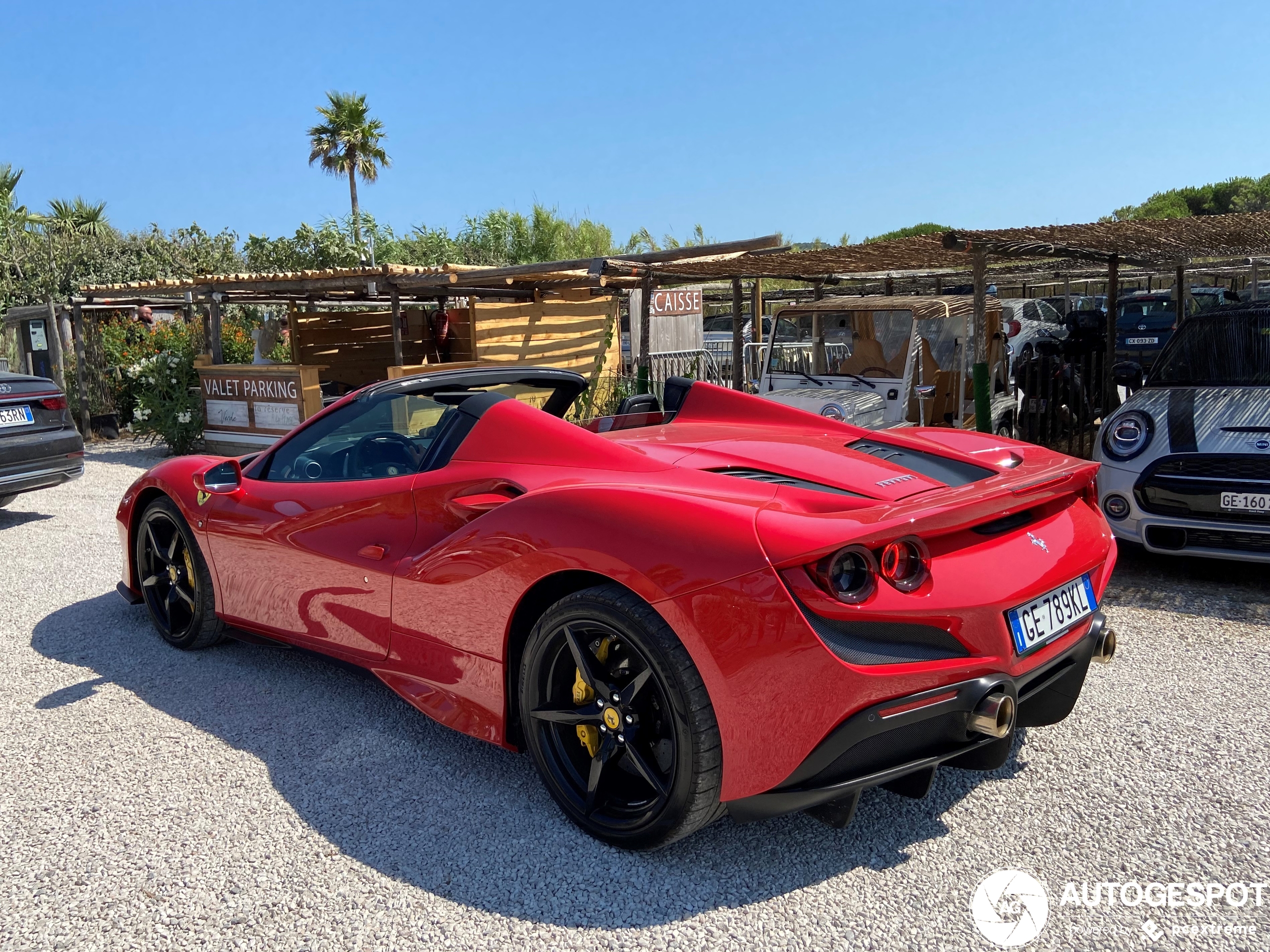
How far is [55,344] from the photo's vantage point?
1412 centimetres

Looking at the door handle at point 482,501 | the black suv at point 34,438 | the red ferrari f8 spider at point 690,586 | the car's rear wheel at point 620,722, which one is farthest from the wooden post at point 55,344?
the car's rear wheel at point 620,722

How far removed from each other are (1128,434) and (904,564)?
3.90 m

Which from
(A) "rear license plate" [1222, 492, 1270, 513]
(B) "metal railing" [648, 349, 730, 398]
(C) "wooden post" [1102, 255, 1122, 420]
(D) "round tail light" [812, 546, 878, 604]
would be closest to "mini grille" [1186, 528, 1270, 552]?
(A) "rear license plate" [1222, 492, 1270, 513]

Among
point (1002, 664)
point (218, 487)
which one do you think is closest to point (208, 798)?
point (218, 487)

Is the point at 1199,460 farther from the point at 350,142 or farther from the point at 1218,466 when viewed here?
the point at 350,142

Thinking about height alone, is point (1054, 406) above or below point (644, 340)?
below

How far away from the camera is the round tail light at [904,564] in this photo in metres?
2.35

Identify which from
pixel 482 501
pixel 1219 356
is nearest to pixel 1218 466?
pixel 1219 356

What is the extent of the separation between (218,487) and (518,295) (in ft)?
37.9

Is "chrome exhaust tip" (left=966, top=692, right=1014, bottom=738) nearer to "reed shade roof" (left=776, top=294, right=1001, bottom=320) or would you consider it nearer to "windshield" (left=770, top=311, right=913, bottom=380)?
"windshield" (left=770, top=311, right=913, bottom=380)

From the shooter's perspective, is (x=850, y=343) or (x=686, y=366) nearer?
(x=850, y=343)

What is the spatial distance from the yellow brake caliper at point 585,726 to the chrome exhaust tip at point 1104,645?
150cm

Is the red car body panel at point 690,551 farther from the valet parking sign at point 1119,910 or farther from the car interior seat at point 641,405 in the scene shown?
the valet parking sign at point 1119,910

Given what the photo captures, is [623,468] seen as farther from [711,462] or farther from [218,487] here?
[218,487]
